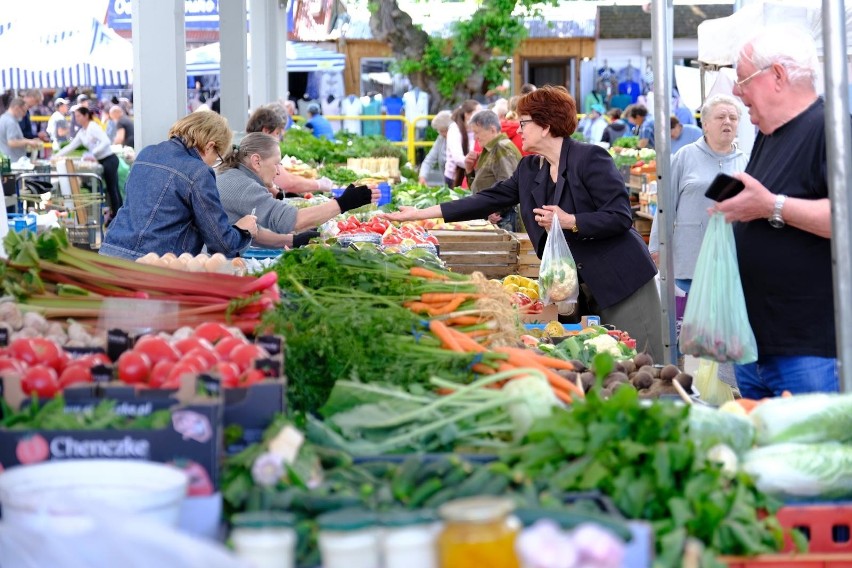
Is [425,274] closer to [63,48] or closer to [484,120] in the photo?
[484,120]

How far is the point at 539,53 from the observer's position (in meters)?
30.8

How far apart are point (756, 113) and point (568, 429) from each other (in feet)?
7.00

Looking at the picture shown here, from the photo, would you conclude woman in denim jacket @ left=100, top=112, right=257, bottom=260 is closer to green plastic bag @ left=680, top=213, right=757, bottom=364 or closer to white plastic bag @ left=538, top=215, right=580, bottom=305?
white plastic bag @ left=538, top=215, right=580, bottom=305

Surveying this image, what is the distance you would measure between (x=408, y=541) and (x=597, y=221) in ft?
13.7

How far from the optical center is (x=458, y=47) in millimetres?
23094

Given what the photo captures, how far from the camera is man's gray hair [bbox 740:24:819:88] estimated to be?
4.10 metres

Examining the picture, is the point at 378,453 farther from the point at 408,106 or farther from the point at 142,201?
the point at 408,106

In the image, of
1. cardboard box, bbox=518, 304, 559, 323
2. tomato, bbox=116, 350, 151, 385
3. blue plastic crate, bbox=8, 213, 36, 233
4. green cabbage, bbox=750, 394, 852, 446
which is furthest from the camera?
blue plastic crate, bbox=8, 213, 36, 233

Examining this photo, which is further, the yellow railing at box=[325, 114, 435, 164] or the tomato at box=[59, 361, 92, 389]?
the yellow railing at box=[325, 114, 435, 164]

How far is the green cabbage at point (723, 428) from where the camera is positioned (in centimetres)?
292

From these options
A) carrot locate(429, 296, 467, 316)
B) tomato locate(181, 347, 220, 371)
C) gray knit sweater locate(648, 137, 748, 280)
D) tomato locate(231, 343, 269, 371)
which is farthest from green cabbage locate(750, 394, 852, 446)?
gray knit sweater locate(648, 137, 748, 280)

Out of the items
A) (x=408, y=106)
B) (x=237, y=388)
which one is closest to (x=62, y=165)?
(x=408, y=106)

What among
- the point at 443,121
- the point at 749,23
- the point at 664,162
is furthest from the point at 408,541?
Answer: the point at 443,121

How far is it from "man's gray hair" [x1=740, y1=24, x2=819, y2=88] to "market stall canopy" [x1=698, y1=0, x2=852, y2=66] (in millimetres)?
4367
